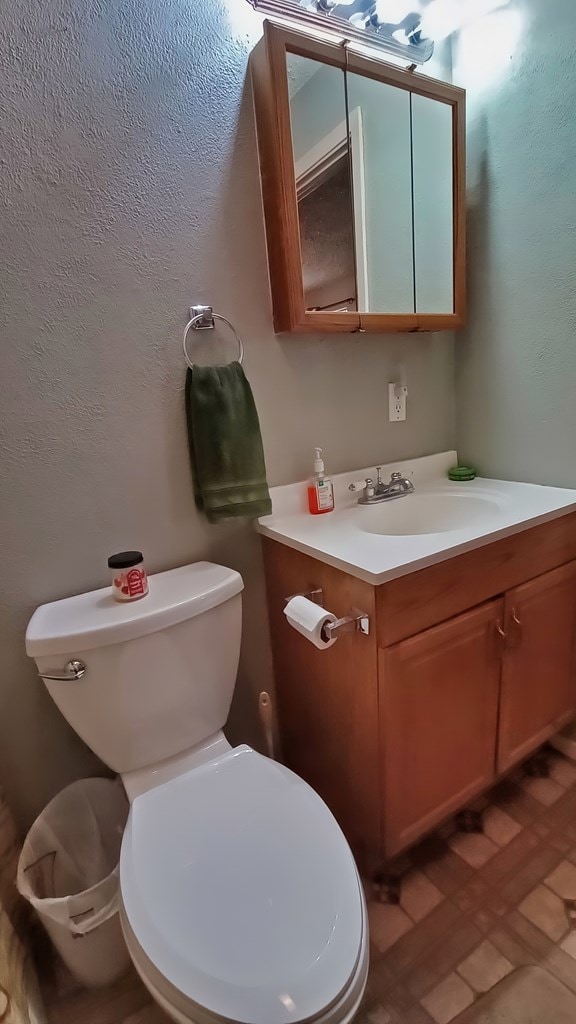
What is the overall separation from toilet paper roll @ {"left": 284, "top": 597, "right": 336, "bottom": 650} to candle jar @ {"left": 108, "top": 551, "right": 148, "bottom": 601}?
32 cm

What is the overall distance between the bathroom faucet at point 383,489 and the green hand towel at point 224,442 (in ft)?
1.13

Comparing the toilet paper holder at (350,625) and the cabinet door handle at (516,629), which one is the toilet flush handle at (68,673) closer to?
the toilet paper holder at (350,625)

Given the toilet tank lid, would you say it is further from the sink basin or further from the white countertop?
the sink basin

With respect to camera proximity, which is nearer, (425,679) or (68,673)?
(68,673)

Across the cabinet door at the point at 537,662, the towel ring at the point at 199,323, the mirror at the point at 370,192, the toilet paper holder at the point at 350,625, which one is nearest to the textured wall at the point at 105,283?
the towel ring at the point at 199,323

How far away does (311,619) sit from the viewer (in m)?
0.95

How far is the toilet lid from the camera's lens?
25.2 inches

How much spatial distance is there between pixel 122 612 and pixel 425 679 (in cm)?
65

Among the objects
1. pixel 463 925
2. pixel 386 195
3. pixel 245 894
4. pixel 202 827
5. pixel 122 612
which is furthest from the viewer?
pixel 386 195

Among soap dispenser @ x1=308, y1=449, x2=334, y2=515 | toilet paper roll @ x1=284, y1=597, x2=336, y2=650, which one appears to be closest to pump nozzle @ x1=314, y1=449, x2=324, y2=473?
soap dispenser @ x1=308, y1=449, x2=334, y2=515

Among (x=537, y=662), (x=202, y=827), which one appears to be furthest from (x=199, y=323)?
(x=537, y=662)

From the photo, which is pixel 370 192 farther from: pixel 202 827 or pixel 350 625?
pixel 202 827

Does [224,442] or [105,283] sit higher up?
[105,283]

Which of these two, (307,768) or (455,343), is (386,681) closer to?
(307,768)
